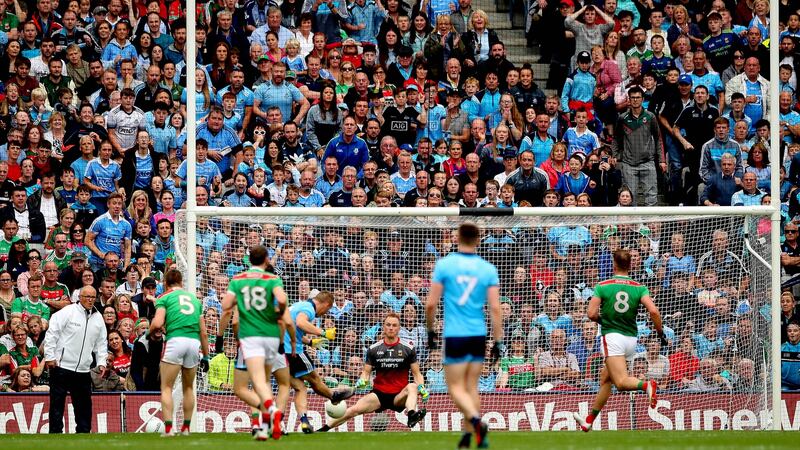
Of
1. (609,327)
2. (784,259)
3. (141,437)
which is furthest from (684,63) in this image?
(141,437)

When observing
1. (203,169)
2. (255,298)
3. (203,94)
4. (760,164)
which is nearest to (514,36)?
(760,164)

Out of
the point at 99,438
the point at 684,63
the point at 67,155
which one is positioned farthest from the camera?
the point at 684,63

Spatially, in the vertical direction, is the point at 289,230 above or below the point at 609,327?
above

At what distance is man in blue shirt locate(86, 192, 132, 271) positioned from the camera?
66.1ft

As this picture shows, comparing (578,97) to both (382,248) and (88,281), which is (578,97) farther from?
(88,281)

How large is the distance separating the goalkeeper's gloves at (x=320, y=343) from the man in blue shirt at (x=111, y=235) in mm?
4060

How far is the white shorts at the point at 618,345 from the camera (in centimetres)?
1482

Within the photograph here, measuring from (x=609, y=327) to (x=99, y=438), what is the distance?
6.29 meters

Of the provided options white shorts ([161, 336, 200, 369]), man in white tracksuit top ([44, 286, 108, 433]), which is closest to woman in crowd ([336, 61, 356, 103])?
man in white tracksuit top ([44, 286, 108, 433])

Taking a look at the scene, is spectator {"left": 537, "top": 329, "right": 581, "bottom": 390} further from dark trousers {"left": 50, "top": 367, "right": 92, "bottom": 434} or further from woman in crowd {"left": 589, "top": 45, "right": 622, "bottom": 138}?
dark trousers {"left": 50, "top": 367, "right": 92, "bottom": 434}

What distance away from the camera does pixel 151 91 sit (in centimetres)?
2188

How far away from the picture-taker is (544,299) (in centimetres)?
1803

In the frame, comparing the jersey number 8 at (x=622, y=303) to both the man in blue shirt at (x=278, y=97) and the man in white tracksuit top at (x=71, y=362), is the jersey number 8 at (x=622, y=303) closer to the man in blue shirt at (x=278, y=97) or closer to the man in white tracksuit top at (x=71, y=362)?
the man in white tracksuit top at (x=71, y=362)

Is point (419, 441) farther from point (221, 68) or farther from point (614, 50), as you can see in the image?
point (614, 50)
